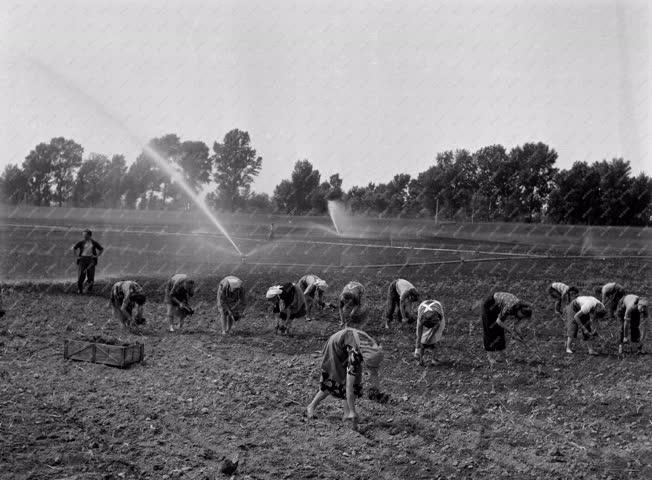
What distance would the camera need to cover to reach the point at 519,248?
36.4 meters

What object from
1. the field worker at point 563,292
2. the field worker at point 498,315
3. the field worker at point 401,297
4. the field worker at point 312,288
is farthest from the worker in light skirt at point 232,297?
the field worker at point 563,292

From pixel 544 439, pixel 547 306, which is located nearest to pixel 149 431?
pixel 544 439

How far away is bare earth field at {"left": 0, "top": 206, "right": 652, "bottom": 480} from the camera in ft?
24.0

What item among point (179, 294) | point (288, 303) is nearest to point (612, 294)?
point (288, 303)

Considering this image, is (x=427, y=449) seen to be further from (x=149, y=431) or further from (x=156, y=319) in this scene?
(x=156, y=319)

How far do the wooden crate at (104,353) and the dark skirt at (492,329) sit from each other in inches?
263

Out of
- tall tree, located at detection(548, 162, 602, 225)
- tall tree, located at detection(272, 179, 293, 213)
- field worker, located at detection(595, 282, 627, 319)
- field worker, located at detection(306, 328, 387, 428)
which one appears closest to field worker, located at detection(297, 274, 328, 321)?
field worker, located at detection(306, 328, 387, 428)

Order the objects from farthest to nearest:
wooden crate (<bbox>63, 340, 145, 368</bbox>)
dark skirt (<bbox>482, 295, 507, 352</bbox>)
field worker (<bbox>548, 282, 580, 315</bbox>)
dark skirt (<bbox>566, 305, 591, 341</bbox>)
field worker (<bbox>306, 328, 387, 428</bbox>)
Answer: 1. field worker (<bbox>548, 282, 580, 315</bbox>)
2. dark skirt (<bbox>566, 305, 591, 341</bbox>)
3. dark skirt (<bbox>482, 295, 507, 352</bbox>)
4. wooden crate (<bbox>63, 340, 145, 368</bbox>)
5. field worker (<bbox>306, 328, 387, 428</bbox>)

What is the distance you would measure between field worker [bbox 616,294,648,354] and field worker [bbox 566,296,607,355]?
689 mm

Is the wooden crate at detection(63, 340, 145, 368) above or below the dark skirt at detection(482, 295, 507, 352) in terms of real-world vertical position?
below

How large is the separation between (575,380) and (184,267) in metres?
20.3

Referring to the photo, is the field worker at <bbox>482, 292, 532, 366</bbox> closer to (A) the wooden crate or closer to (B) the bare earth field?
(B) the bare earth field

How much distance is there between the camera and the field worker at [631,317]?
43.1 ft

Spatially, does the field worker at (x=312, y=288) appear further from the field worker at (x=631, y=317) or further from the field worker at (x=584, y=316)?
the field worker at (x=631, y=317)
